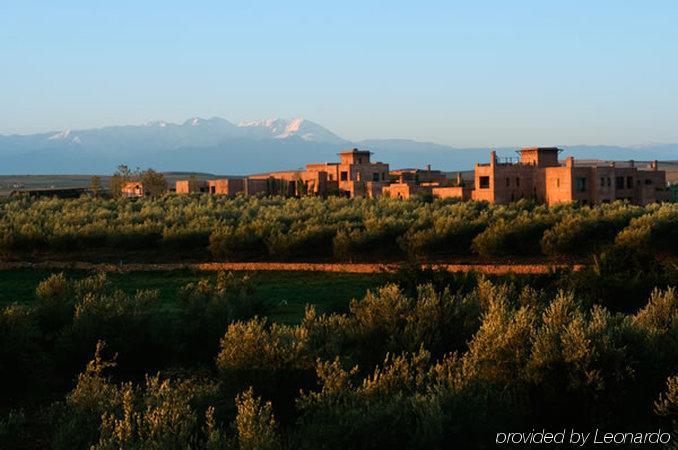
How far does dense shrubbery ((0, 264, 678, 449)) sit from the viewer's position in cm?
813

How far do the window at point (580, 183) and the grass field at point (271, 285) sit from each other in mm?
27084

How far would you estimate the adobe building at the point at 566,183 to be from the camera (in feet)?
168

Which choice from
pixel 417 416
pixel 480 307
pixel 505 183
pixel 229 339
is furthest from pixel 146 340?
pixel 505 183

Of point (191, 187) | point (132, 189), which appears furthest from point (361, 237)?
point (132, 189)

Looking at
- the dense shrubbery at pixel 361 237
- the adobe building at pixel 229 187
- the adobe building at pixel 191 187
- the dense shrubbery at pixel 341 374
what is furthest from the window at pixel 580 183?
the dense shrubbery at pixel 341 374

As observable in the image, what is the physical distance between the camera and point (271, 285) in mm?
25828

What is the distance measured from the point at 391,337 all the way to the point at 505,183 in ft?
139

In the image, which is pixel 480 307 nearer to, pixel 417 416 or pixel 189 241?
pixel 417 416

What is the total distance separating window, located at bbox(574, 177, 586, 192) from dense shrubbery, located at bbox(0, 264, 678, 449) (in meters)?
37.5

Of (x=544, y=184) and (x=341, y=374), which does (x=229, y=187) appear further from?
(x=341, y=374)

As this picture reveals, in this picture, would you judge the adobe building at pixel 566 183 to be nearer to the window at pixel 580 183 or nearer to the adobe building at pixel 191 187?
the window at pixel 580 183

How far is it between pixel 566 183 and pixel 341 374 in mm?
44100

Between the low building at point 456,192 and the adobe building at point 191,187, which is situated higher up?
the adobe building at point 191,187

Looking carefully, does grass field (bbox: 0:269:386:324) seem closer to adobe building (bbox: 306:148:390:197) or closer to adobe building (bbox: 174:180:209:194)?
adobe building (bbox: 306:148:390:197)
